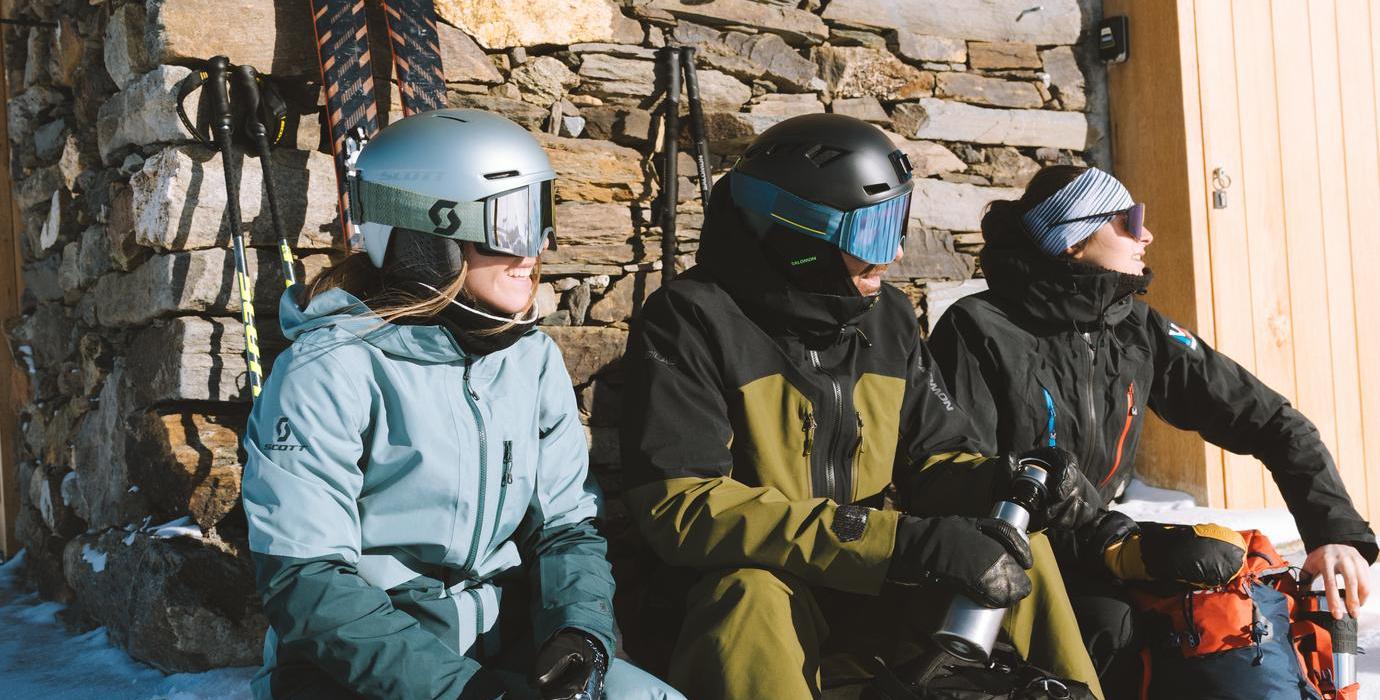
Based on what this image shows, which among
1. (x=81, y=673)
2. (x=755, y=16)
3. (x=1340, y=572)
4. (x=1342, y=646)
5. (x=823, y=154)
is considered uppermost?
(x=755, y=16)

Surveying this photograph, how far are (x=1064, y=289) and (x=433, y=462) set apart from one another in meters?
1.70

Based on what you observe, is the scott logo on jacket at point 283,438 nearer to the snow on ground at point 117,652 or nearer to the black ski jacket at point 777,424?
the black ski jacket at point 777,424

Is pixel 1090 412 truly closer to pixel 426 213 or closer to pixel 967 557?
pixel 967 557

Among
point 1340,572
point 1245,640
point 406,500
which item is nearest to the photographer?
point 406,500

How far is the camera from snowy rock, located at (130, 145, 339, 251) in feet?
9.74

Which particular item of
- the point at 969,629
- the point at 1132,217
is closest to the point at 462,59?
the point at 1132,217

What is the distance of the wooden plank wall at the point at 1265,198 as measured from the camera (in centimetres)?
407

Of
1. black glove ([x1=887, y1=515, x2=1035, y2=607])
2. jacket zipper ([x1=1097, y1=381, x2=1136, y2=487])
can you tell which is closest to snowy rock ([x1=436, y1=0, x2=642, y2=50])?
jacket zipper ([x1=1097, y1=381, x2=1136, y2=487])

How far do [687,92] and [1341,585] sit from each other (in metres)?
2.28

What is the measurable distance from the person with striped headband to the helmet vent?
0.67m

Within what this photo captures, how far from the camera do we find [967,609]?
2.03 metres

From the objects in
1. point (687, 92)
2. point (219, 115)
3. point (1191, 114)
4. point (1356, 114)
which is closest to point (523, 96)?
point (687, 92)

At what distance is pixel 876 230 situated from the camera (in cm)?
246

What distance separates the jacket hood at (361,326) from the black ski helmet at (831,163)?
872 millimetres
